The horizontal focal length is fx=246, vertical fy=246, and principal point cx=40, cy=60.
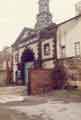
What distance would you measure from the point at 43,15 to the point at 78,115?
132 feet

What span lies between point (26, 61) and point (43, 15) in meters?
19.8

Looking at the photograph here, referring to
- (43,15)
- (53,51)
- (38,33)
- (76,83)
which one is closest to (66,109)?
(76,83)

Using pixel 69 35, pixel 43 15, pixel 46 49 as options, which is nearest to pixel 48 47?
pixel 46 49

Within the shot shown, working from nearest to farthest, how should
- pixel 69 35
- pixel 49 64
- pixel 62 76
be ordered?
pixel 62 76 → pixel 69 35 → pixel 49 64

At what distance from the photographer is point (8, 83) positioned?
36125 mm

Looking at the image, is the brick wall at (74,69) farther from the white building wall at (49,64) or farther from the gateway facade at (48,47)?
the white building wall at (49,64)

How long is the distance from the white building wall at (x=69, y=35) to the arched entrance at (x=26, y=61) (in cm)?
614

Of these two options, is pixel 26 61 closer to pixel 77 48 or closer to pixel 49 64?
pixel 49 64

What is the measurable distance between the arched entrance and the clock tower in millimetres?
17643

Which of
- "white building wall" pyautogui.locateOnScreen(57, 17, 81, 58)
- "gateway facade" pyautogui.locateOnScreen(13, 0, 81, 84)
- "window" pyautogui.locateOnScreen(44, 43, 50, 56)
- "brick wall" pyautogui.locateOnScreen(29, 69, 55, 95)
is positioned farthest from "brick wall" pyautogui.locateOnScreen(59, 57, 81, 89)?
"window" pyautogui.locateOnScreen(44, 43, 50, 56)

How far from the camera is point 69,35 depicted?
24453mm

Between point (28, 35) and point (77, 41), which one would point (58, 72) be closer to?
point (77, 41)

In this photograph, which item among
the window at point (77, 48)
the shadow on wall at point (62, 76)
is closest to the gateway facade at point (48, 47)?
the window at point (77, 48)

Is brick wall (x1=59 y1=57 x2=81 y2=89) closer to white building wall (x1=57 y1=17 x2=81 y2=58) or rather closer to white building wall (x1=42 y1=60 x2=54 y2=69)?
white building wall (x1=57 y1=17 x2=81 y2=58)
